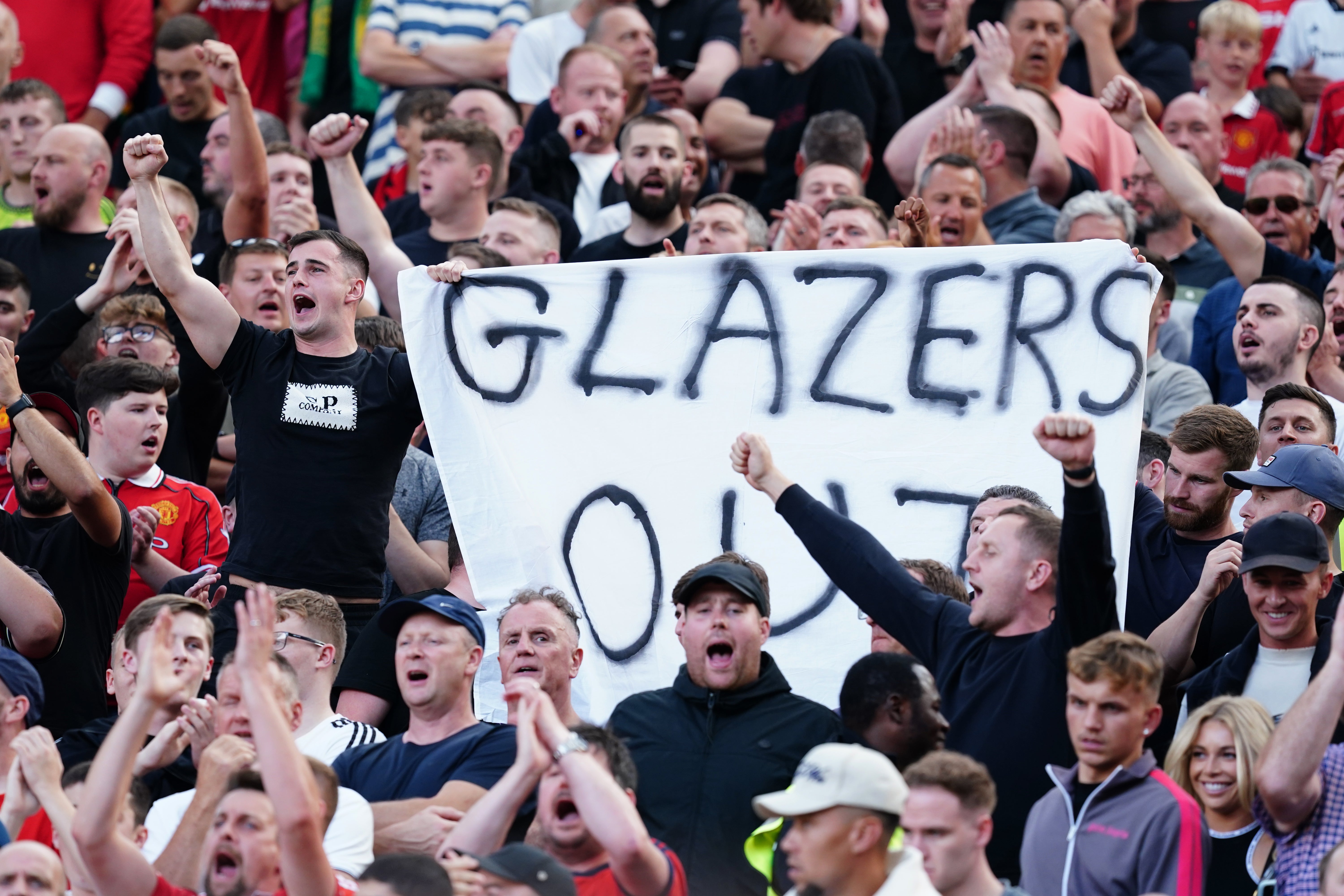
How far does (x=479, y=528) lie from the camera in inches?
267

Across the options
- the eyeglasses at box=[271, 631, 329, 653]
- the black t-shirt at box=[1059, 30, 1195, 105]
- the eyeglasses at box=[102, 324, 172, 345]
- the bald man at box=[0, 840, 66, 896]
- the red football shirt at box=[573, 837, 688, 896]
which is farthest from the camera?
the black t-shirt at box=[1059, 30, 1195, 105]

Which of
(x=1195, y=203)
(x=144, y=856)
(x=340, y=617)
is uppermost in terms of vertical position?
(x=1195, y=203)

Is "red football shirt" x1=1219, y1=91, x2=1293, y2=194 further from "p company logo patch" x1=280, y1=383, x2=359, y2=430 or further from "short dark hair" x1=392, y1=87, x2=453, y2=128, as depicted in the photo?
"p company logo patch" x1=280, y1=383, x2=359, y2=430

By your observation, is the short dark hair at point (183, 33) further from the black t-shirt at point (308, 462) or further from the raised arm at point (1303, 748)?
the raised arm at point (1303, 748)

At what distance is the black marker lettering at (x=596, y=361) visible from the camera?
6887 mm

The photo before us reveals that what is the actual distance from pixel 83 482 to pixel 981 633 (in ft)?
10.2

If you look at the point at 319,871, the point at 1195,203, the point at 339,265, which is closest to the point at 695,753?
the point at 319,871

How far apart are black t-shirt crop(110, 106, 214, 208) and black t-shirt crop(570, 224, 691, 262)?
93.1 inches

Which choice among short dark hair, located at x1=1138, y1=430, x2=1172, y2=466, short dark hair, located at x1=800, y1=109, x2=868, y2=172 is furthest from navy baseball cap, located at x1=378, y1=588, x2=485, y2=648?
short dark hair, located at x1=800, y1=109, x2=868, y2=172

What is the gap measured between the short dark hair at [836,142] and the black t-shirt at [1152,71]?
85.2 inches

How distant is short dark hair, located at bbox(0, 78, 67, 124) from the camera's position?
32.4ft

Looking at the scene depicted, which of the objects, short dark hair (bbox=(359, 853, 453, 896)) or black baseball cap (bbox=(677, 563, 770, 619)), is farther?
black baseball cap (bbox=(677, 563, 770, 619))

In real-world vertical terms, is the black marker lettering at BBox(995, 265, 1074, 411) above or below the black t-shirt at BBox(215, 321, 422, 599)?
above

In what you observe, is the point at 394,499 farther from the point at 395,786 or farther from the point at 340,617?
the point at 395,786
